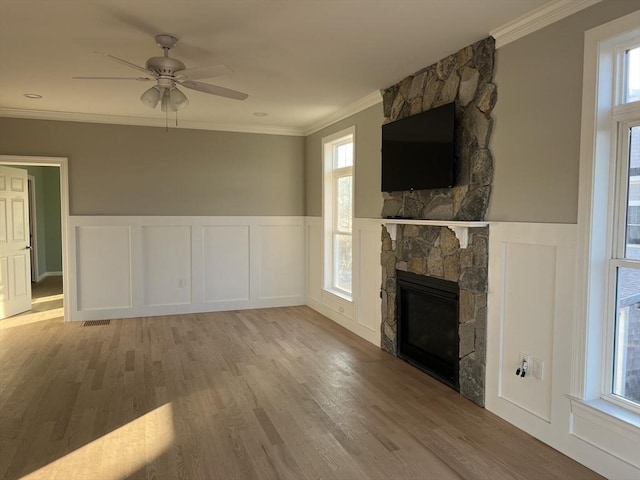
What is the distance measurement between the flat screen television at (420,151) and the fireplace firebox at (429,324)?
86cm

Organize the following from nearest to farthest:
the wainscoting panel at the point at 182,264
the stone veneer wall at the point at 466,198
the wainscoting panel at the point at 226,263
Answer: the stone veneer wall at the point at 466,198, the wainscoting panel at the point at 182,264, the wainscoting panel at the point at 226,263

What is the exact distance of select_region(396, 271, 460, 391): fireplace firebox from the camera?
3.65 metres

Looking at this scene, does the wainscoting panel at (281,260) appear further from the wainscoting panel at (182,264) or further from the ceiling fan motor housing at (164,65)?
the ceiling fan motor housing at (164,65)

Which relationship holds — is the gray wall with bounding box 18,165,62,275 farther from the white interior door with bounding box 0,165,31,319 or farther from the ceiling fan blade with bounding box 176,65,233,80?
the ceiling fan blade with bounding box 176,65,233,80

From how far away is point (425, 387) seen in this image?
3.66m

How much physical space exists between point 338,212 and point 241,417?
136 inches

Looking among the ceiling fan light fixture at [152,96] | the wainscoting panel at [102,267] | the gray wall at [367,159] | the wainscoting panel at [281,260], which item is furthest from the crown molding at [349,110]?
the wainscoting panel at [102,267]

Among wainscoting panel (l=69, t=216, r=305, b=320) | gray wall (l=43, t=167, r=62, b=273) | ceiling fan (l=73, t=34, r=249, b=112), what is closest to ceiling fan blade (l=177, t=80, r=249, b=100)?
ceiling fan (l=73, t=34, r=249, b=112)

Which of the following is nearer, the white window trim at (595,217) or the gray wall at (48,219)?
the white window trim at (595,217)

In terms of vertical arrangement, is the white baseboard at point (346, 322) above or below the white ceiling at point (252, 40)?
below

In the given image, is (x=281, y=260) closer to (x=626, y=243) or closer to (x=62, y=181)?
(x=62, y=181)

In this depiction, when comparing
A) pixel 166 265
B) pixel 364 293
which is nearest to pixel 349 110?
pixel 364 293

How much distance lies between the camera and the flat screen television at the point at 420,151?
3.47 m

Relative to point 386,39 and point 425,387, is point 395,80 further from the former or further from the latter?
point 425,387
